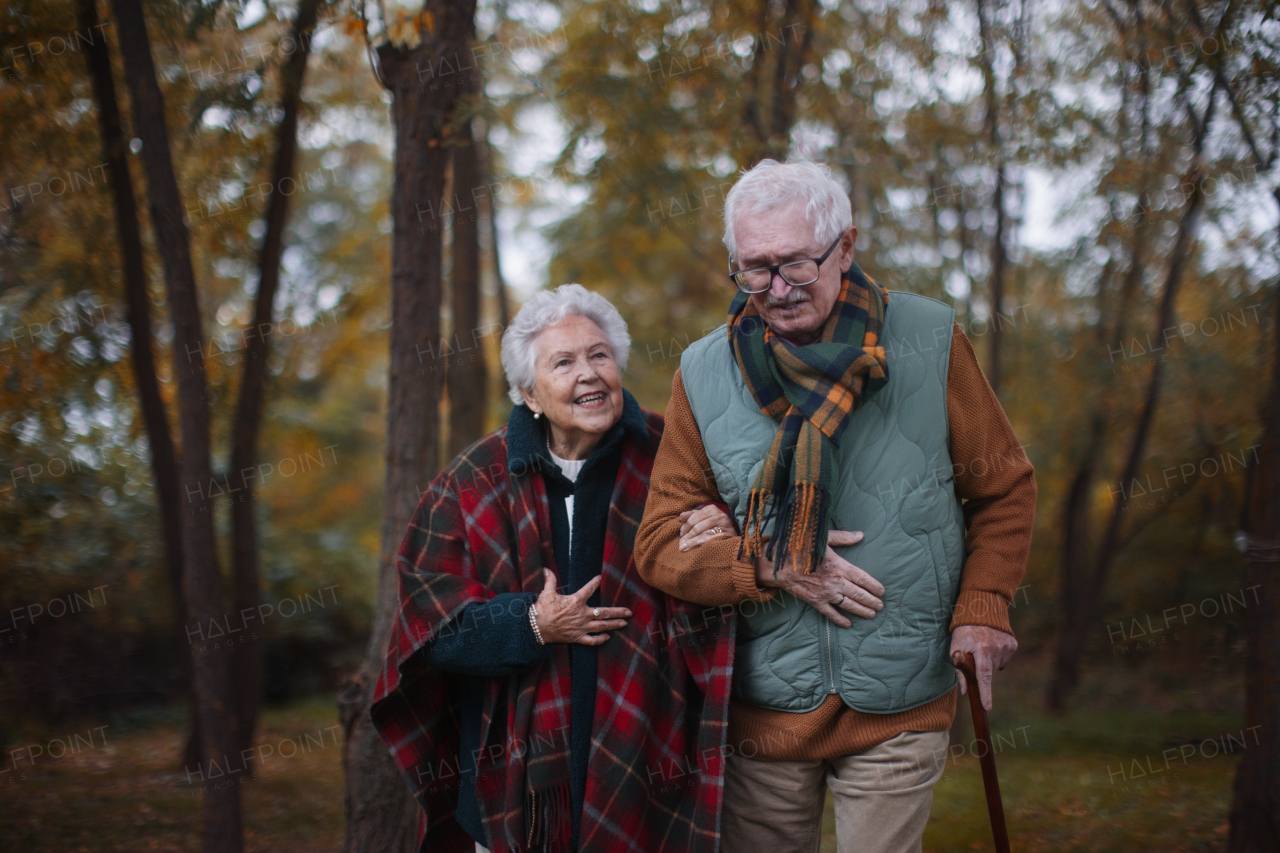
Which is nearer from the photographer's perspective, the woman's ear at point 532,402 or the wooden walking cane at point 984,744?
the wooden walking cane at point 984,744

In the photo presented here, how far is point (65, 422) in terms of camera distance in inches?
239

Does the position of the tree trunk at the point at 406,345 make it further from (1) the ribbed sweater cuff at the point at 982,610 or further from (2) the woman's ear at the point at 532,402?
(1) the ribbed sweater cuff at the point at 982,610

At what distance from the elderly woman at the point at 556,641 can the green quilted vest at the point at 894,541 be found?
0.65 feet

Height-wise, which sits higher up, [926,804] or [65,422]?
[65,422]

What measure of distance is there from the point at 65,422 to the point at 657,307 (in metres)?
6.76

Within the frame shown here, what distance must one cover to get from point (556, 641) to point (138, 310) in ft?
12.1

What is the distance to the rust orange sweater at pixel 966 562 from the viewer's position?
6.88ft

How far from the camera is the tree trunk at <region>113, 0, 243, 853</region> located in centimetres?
318

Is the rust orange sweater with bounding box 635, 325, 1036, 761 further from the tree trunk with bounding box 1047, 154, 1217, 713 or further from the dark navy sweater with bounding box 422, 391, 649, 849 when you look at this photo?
the tree trunk with bounding box 1047, 154, 1217, 713

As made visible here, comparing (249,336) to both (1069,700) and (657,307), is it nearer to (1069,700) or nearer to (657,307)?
(657,307)

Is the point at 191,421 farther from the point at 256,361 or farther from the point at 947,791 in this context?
the point at 947,791

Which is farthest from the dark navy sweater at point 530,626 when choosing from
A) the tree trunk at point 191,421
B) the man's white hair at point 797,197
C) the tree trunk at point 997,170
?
the tree trunk at point 997,170

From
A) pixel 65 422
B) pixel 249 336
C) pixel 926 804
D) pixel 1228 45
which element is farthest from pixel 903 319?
pixel 65 422

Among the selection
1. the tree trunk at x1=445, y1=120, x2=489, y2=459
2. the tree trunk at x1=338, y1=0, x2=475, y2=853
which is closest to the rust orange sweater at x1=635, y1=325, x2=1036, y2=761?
the tree trunk at x1=338, y1=0, x2=475, y2=853
